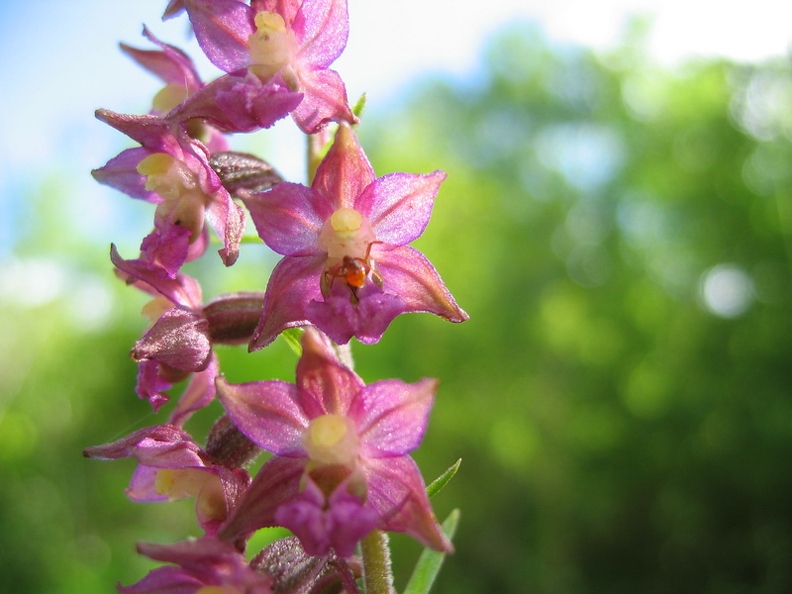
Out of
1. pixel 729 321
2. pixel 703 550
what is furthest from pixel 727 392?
pixel 703 550

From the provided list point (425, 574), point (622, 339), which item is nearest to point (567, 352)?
point (622, 339)

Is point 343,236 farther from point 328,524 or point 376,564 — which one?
point 376,564

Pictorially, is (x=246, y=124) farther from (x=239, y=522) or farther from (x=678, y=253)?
(x=678, y=253)

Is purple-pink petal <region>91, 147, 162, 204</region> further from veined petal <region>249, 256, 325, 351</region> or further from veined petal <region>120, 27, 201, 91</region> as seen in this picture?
veined petal <region>249, 256, 325, 351</region>

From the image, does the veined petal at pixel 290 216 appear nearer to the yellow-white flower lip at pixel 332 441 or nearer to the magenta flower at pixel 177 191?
the magenta flower at pixel 177 191

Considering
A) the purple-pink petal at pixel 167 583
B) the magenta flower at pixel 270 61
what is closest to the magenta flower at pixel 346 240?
the magenta flower at pixel 270 61

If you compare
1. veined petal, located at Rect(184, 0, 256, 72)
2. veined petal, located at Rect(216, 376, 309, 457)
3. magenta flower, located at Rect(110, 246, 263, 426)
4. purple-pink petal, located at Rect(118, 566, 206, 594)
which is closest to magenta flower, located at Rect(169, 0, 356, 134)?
veined petal, located at Rect(184, 0, 256, 72)
